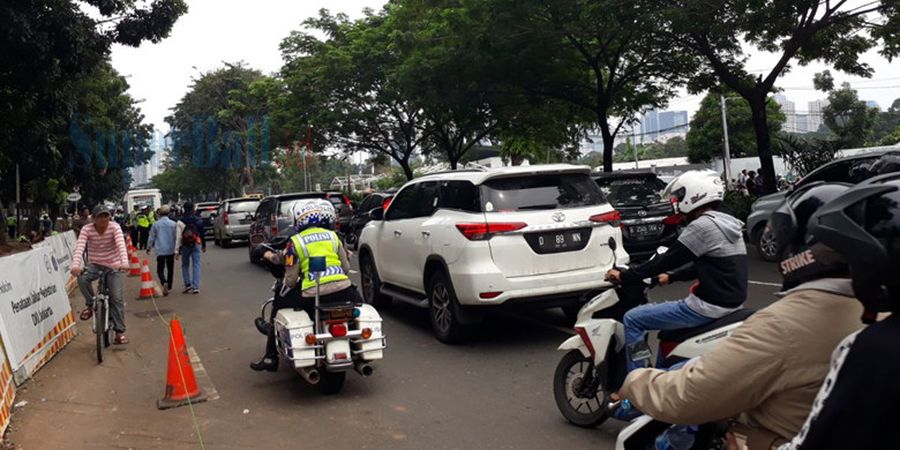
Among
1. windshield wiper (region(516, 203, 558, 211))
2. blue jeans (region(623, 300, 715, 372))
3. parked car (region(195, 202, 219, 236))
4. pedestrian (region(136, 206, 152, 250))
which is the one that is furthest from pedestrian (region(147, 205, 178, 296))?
parked car (region(195, 202, 219, 236))

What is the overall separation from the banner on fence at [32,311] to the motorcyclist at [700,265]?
577cm

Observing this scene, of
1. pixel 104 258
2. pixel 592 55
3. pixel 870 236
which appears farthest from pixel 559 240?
pixel 592 55

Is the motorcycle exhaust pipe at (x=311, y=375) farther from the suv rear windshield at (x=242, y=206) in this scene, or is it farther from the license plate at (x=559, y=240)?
the suv rear windshield at (x=242, y=206)

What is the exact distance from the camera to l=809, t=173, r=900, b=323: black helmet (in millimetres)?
1532

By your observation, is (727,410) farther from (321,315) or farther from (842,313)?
(321,315)

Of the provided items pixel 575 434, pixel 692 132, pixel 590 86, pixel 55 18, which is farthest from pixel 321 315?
pixel 692 132

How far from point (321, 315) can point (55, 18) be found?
963 centimetres

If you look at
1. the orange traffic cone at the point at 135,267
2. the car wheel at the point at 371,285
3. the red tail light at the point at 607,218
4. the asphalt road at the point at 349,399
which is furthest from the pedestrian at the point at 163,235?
the red tail light at the point at 607,218

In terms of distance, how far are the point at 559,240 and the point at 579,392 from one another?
250cm

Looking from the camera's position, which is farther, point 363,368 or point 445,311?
point 445,311

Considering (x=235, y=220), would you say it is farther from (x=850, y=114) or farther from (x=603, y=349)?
(x=850, y=114)

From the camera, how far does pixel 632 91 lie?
70.3 ft

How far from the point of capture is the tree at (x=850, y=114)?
40.0 meters

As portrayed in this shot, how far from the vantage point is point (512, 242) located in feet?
23.3
